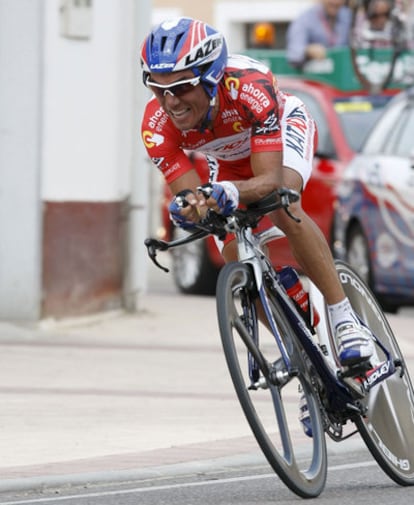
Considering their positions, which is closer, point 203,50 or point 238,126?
point 203,50

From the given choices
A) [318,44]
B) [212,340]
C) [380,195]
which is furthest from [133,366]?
[318,44]

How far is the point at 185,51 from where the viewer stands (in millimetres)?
7012

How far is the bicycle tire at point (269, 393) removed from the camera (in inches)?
265

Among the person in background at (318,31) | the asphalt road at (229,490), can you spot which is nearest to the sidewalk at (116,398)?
the asphalt road at (229,490)

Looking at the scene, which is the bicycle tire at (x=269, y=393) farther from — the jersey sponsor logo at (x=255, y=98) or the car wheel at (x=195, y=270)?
the car wheel at (x=195, y=270)

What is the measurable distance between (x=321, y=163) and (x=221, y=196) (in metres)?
9.63

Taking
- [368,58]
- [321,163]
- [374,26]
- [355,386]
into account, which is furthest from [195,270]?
[355,386]

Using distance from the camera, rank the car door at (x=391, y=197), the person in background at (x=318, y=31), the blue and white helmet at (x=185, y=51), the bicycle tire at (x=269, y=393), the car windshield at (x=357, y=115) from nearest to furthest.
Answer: the bicycle tire at (x=269, y=393), the blue and white helmet at (x=185, y=51), the car door at (x=391, y=197), the car windshield at (x=357, y=115), the person in background at (x=318, y=31)

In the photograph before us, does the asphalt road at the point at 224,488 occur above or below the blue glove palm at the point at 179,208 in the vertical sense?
below

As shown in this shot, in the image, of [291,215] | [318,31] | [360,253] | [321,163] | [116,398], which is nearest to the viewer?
[291,215]

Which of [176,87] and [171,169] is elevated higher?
[176,87]

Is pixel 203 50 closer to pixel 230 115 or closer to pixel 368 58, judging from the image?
pixel 230 115

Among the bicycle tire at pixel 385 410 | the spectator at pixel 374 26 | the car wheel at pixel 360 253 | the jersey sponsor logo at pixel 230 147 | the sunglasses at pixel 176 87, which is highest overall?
the sunglasses at pixel 176 87

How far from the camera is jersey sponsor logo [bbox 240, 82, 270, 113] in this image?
7172 mm
